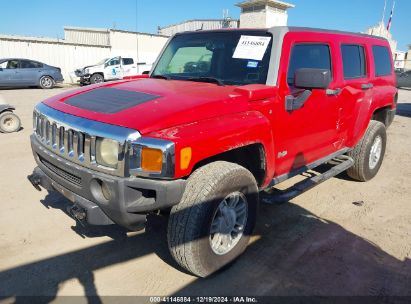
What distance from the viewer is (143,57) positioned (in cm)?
2833

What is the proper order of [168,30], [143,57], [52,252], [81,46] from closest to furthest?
[52,252]
[81,46]
[143,57]
[168,30]

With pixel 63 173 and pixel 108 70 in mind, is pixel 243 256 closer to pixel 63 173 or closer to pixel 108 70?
pixel 63 173

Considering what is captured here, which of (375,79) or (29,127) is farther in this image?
(29,127)

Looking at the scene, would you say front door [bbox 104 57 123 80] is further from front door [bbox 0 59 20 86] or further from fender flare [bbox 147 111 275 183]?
fender flare [bbox 147 111 275 183]

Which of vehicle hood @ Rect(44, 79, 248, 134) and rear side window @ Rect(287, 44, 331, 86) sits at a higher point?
rear side window @ Rect(287, 44, 331, 86)

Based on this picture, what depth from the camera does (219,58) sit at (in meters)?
3.71

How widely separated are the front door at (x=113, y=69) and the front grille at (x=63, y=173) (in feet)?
61.6

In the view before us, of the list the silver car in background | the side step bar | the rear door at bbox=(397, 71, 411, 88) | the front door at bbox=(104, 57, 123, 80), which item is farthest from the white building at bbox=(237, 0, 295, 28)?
the side step bar

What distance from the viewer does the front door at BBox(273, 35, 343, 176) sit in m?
3.38

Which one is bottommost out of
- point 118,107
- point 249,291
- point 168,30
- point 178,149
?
point 249,291

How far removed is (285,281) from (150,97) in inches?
75.4

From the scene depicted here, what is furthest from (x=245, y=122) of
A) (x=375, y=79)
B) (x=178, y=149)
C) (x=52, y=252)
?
(x=375, y=79)

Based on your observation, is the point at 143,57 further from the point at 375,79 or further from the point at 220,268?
the point at 220,268

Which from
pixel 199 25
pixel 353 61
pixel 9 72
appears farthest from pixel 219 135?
pixel 199 25
